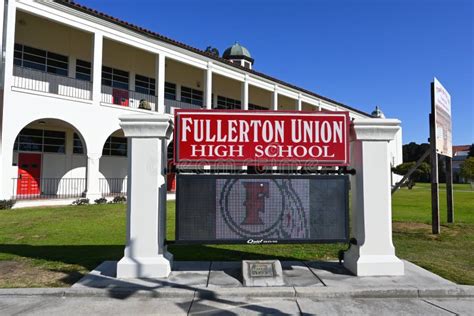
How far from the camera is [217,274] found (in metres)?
Result: 5.53

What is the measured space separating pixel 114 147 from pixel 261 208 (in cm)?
1759

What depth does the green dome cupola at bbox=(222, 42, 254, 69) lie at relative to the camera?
119 ft

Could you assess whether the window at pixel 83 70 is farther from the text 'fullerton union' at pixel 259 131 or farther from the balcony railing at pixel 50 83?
the text 'fullerton union' at pixel 259 131

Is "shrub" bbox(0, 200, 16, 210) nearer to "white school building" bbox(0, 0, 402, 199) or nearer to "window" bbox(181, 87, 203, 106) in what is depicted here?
"white school building" bbox(0, 0, 402, 199)

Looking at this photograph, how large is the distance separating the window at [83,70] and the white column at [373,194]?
58.8 ft

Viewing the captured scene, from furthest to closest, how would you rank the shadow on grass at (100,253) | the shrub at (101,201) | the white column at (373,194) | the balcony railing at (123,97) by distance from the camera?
1. the balcony railing at (123,97)
2. the shrub at (101,201)
3. the shadow on grass at (100,253)
4. the white column at (373,194)

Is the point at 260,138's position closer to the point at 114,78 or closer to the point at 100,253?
the point at 100,253

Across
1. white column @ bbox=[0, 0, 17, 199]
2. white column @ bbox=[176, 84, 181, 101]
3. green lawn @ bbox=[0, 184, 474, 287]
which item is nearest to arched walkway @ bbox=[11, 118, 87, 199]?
white column @ bbox=[0, 0, 17, 199]

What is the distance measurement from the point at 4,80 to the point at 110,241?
10.1m

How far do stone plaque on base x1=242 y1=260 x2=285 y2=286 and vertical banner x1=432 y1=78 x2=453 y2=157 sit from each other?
7280mm

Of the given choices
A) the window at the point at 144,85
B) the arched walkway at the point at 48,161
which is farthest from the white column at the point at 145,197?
the window at the point at 144,85

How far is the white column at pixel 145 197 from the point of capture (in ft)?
17.7

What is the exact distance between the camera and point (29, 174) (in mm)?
17766

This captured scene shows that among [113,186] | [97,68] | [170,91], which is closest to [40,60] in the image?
[97,68]
